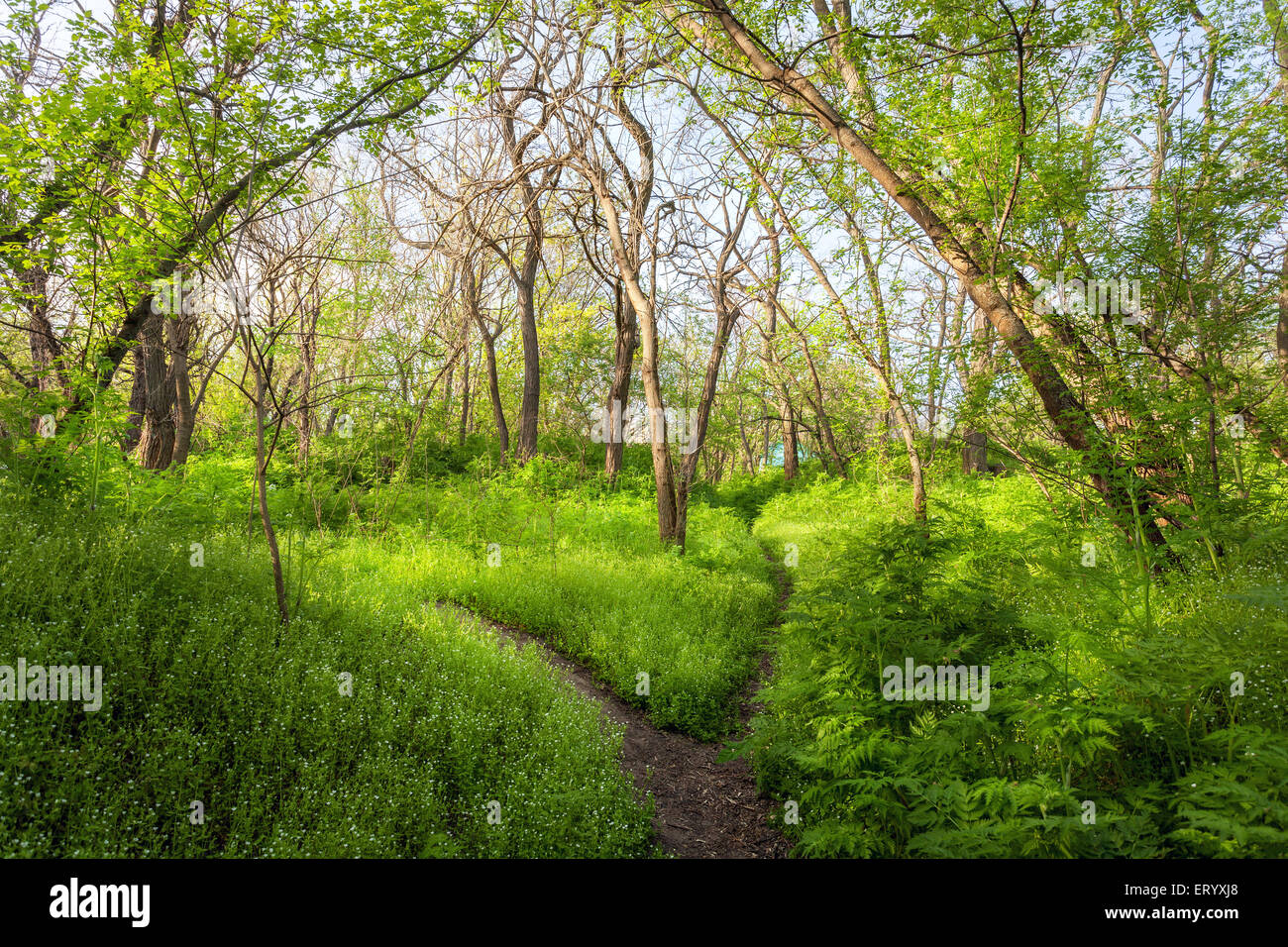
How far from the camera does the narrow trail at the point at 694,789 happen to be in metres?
3.99

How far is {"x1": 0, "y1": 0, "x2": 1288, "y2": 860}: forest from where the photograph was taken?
3.21 metres

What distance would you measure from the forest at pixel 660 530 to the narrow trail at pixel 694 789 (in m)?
0.04

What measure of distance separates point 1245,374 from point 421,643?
8.14 m

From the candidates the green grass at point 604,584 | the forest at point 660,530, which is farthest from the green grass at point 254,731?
the green grass at point 604,584

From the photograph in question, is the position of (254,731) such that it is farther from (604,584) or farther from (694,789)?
(604,584)

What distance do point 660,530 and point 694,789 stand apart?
6.60 m

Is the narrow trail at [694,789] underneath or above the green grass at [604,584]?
underneath

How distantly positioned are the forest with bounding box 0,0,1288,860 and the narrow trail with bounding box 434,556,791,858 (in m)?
0.04

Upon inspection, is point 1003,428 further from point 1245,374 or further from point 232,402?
point 232,402

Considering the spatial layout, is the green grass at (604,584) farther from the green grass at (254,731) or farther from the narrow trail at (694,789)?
the green grass at (254,731)
